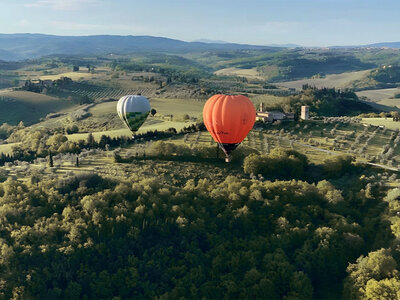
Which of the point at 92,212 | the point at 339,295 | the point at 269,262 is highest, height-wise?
the point at 92,212

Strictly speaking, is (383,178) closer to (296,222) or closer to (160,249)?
(296,222)

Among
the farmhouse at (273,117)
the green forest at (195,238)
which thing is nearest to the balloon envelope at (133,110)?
the green forest at (195,238)

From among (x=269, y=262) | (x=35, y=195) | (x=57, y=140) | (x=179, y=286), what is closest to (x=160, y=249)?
(x=179, y=286)

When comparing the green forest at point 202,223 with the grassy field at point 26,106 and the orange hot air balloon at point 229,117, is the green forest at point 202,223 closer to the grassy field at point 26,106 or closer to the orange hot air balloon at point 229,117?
the orange hot air balloon at point 229,117

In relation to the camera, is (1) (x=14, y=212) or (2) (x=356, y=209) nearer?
(1) (x=14, y=212)

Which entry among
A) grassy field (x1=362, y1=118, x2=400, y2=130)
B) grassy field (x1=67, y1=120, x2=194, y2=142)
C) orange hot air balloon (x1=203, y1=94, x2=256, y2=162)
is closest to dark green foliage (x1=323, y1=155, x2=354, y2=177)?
orange hot air balloon (x1=203, y1=94, x2=256, y2=162)

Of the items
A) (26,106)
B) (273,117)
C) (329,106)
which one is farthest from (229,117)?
(26,106)
